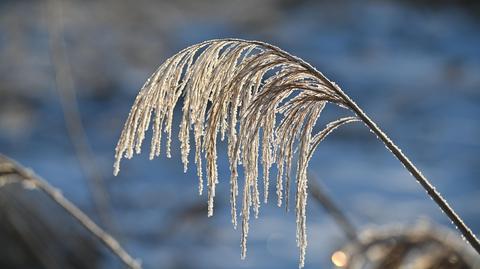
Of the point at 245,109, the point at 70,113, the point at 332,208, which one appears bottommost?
the point at 245,109

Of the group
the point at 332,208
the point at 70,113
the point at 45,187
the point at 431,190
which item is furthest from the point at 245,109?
the point at 70,113

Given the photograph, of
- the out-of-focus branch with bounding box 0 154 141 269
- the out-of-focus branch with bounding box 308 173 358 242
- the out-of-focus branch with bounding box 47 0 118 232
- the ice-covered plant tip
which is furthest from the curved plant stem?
the out-of-focus branch with bounding box 47 0 118 232

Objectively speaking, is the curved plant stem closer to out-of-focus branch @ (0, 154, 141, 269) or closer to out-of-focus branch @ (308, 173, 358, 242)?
out-of-focus branch @ (0, 154, 141, 269)

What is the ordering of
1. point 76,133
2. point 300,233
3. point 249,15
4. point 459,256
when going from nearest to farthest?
point 300,233 → point 459,256 → point 76,133 → point 249,15

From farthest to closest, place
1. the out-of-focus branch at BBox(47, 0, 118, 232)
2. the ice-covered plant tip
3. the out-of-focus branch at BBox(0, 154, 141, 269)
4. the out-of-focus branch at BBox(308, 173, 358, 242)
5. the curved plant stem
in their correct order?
the out-of-focus branch at BBox(47, 0, 118, 232) → the out-of-focus branch at BBox(308, 173, 358, 242) → the out-of-focus branch at BBox(0, 154, 141, 269) → the ice-covered plant tip → the curved plant stem

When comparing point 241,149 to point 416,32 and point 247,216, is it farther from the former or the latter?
point 416,32

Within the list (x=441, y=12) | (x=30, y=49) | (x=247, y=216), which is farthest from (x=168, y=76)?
(x=441, y=12)

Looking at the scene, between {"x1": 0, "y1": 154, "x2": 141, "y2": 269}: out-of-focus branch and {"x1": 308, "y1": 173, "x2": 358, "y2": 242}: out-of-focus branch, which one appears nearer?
{"x1": 0, "y1": 154, "x2": 141, "y2": 269}: out-of-focus branch

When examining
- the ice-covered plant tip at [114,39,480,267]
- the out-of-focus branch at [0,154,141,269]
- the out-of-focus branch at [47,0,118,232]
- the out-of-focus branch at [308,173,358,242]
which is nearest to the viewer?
the ice-covered plant tip at [114,39,480,267]

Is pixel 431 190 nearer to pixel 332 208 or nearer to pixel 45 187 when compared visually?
pixel 45 187
